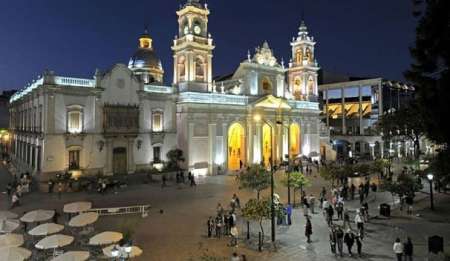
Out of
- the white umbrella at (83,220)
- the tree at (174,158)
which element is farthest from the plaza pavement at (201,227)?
the tree at (174,158)

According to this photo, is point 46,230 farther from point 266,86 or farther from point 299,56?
point 299,56

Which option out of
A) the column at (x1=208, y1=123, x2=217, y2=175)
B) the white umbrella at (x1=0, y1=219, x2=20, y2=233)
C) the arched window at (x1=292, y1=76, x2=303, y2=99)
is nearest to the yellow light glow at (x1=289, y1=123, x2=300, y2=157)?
the arched window at (x1=292, y1=76, x2=303, y2=99)

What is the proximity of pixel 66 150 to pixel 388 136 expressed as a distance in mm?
37978

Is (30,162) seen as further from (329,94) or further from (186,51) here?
(329,94)

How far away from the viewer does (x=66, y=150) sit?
33.8 m

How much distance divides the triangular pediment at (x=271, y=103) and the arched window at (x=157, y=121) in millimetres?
13956

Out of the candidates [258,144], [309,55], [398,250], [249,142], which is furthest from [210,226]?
[309,55]

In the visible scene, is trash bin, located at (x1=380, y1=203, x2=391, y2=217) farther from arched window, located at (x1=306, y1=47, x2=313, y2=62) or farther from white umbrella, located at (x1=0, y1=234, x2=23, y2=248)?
arched window, located at (x1=306, y1=47, x2=313, y2=62)

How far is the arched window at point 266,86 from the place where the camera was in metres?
52.5

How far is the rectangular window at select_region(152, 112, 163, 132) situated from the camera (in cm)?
4050

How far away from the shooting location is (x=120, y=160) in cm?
3766

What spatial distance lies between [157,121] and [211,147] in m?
7.51

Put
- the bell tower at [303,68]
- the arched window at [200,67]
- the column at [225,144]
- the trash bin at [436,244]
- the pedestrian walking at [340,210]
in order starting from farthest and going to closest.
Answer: the bell tower at [303,68]
the column at [225,144]
the arched window at [200,67]
the pedestrian walking at [340,210]
the trash bin at [436,244]

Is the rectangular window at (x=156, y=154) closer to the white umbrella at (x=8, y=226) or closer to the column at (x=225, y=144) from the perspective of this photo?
the column at (x=225, y=144)
